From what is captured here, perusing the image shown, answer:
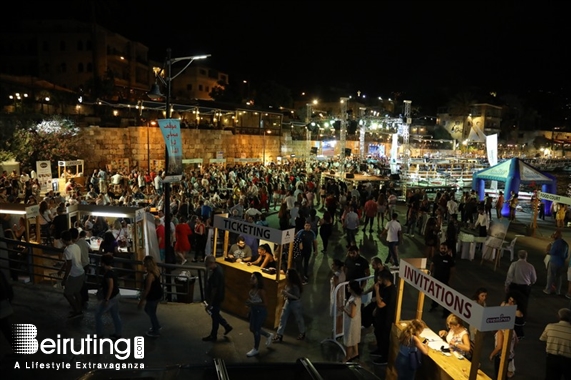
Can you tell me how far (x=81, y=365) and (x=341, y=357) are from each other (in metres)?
3.60

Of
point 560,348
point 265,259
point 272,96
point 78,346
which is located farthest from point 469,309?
point 272,96

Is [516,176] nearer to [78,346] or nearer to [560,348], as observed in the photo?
[560,348]

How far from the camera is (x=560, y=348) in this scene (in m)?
4.72

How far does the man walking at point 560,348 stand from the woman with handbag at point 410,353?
1.63 meters

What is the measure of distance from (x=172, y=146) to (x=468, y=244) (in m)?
8.49

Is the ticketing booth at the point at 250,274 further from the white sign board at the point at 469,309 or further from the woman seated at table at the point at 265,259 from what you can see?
the white sign board at the point at 469,309

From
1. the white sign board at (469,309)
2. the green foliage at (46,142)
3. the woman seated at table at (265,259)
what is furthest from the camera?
the green foliage at (46,142)

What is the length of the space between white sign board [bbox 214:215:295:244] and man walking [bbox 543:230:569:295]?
5.84m

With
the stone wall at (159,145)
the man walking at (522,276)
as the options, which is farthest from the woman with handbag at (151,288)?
the stone wall at (159,145)

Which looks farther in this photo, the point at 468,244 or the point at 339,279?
the point at 468,244

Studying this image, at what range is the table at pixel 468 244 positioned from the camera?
11.3 meters

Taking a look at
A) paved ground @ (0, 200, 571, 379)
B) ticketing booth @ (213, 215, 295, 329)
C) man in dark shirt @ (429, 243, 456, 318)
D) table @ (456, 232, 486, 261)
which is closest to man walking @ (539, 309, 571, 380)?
paved ground @ (0, 200, 571, 379)

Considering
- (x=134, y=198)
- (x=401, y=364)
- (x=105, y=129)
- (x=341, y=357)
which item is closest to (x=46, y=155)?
(x=105, y=129)

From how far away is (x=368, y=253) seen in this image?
38.9 feet
